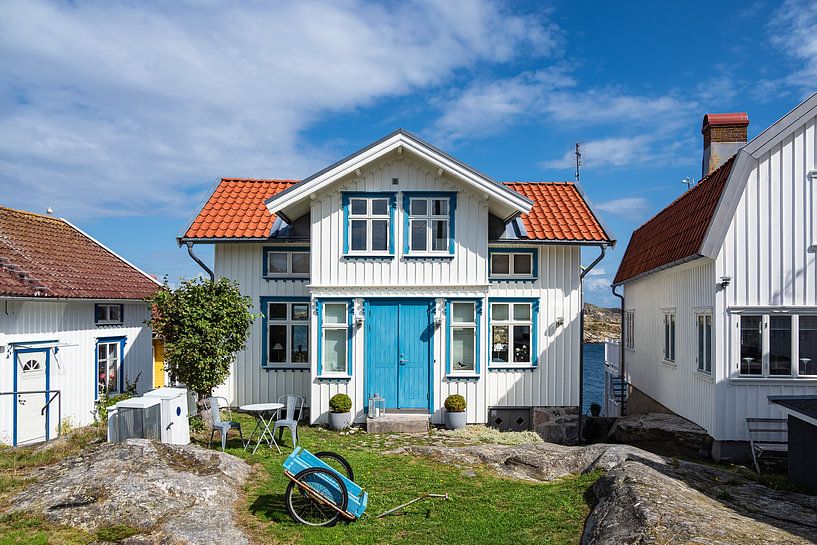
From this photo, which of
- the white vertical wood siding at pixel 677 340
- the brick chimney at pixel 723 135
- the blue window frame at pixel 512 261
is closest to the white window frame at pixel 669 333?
the white vertical wood siding at pixel 677 340

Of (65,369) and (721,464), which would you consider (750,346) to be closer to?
(721,464)

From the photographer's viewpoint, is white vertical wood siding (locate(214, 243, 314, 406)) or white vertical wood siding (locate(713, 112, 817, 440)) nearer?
white vertical wood siding (locate(713, 112, 817, 440))

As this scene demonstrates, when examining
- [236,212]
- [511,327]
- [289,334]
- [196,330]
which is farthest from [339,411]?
[236,212]

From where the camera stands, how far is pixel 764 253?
1216 cm

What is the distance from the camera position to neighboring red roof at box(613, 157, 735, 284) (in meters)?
12.8

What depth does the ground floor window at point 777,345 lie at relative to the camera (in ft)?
39.3

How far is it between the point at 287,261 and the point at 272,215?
4.71 feet

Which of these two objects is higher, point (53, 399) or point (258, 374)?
point (258, 374)

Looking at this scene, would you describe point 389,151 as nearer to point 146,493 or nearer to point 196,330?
point 196,330

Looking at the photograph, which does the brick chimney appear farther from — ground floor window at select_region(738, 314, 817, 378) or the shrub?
the shrub

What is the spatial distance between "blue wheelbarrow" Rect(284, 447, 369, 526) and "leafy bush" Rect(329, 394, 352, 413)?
19.0ft

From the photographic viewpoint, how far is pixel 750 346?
39.8 ft

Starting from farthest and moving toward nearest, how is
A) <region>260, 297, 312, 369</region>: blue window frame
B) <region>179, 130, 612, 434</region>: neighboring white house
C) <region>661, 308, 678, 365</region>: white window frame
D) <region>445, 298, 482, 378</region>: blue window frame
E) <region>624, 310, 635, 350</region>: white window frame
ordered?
<region>624, 310, 635, 350</region>: white window frame, <region>260, 297, 312, 369</region>: blue window frame, <region>661, 308, 678, 365</region>: white window frame, <region>445, 298, 482, 378</region>: blue window frame, <region>179, 130, 612, 434</region>: neighboring white house

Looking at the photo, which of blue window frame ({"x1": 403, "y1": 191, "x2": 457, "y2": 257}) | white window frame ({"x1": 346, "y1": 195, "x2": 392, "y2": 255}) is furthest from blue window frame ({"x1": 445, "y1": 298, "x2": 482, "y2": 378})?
white window frame ({"x1": 346, "y1": 195, "x2": 392, "y2": 255})
